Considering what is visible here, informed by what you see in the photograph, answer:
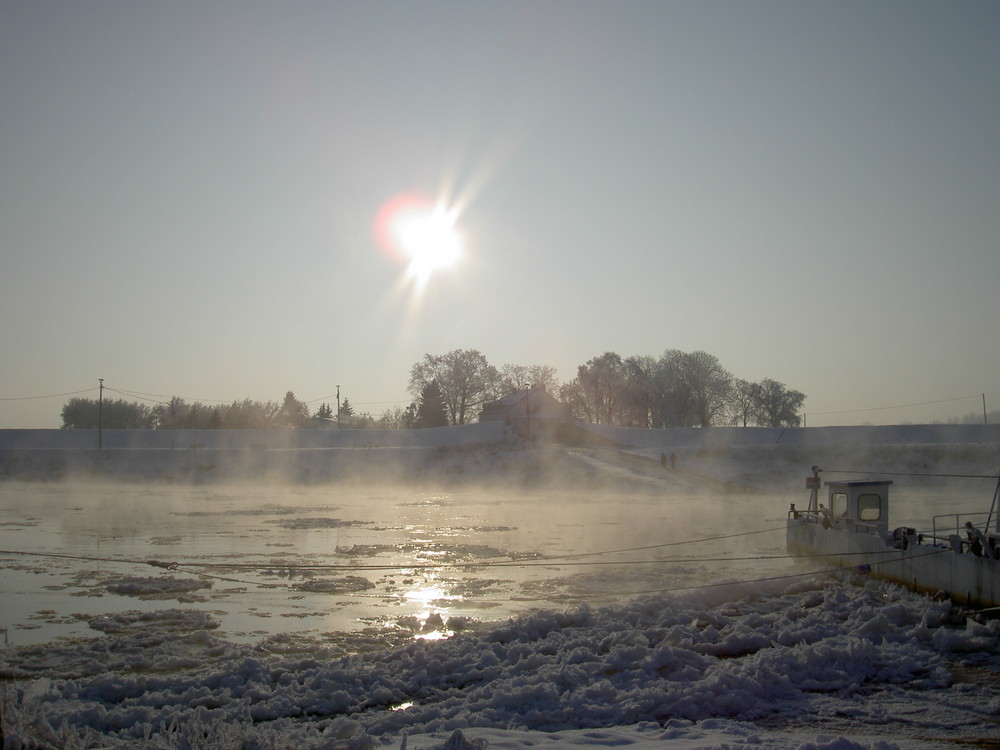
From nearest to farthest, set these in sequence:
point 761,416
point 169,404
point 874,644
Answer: point 874,644 → point 761,416 → point 169,404

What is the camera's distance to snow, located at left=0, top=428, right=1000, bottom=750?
9430 mm

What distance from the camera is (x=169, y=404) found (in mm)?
110750

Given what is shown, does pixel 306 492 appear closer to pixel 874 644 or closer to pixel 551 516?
pixel 551 516

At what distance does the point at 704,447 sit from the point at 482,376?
152 feet

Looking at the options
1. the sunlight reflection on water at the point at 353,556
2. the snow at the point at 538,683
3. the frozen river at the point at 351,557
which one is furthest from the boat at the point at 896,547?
the sunlight reflection on water at the point at 353,556

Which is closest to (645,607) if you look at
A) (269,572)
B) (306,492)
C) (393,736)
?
(393,736)

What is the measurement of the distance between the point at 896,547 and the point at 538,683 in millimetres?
12610

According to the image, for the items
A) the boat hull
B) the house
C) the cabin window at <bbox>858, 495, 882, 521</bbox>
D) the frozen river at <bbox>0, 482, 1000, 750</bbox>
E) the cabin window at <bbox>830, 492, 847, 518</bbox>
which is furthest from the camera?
the house

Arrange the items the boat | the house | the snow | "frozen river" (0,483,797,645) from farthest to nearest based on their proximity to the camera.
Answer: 1. the house
2. "frozen river" (0,483,797,645)
3. the boat
4. the snow

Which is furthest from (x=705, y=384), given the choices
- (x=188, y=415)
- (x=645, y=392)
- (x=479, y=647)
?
(x=479, y=647)

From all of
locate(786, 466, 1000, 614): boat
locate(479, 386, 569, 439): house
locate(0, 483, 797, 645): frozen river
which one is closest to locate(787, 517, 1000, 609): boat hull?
locate(786, 466, 1000, 614): boat

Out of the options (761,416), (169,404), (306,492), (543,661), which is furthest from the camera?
(169,404)

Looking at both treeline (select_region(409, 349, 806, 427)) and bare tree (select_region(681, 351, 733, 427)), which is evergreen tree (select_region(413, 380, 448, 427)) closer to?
treeline (select_region(409, 349, 806, 427))

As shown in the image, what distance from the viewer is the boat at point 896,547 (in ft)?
55.5
